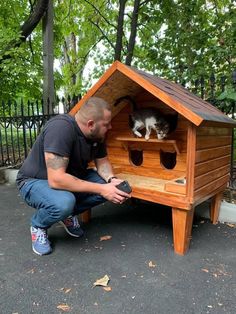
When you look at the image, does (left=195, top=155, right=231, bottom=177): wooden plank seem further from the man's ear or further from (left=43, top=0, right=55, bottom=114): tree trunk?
(left=43, top=0, right=55, bottom=114): tree trunk

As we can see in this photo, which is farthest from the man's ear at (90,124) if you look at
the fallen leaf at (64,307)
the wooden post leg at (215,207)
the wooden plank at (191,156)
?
the wooden post leg at (215,207)

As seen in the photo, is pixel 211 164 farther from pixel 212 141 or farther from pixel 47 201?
pixel 47 201

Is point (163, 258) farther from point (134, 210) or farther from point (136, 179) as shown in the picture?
point (134, 210)

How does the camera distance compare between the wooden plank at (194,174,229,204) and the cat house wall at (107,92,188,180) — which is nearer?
the wooden plank at (194,174,229,204)

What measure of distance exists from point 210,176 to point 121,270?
1.20 metres

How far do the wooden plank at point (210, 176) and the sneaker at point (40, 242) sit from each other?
1.41m

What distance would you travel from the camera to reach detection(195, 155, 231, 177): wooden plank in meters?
2.52

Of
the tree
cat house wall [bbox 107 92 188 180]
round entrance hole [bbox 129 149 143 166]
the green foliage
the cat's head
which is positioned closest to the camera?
the cat's head

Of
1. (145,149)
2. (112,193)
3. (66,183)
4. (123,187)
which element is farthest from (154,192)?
(66,183)

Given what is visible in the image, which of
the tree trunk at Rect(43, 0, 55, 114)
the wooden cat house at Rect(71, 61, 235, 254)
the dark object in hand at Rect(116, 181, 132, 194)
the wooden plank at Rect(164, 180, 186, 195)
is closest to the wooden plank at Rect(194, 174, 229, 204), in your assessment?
the wooden cat house at Rect(71, 61, 235, 254)

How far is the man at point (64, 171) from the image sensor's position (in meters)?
2.37

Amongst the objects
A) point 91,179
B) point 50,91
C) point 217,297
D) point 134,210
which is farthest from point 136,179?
point 50,91

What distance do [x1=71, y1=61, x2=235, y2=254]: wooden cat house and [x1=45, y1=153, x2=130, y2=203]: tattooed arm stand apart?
1.54 ft

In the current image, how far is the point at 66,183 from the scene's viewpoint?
236cm
